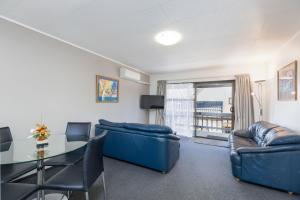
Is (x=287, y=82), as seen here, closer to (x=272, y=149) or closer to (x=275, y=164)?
(x=272, y=149)

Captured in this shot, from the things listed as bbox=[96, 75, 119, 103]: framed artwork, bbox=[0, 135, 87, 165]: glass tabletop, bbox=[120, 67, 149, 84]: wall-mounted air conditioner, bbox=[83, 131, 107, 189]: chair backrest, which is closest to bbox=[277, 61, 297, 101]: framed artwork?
bbox=[83, 131, 107, 189]: chair backrest

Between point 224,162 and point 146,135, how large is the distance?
6.34 feet

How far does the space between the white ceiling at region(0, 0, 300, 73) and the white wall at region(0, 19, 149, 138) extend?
0.91 ft

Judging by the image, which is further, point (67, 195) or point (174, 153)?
point (174, 153)

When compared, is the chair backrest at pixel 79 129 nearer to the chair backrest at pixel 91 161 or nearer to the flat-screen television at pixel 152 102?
the chair backrest at pixel 91 161

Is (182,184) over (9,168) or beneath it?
beneath

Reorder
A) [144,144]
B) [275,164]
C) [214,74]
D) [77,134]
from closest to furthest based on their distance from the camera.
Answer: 1. [275,164]
2. [77,134]
3. [144,144]
4. [214,74]

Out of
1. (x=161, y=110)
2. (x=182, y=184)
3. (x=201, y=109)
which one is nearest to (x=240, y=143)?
(x=182, y=184)

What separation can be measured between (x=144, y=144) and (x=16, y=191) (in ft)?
5.71

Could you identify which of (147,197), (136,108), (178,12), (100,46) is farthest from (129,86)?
(147,197)

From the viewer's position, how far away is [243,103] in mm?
4301

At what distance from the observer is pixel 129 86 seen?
16.2 ft

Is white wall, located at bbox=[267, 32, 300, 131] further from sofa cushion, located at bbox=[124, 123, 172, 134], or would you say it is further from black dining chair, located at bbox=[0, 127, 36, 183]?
black dining chair, located at bbox=[0, 127, 36, 183]

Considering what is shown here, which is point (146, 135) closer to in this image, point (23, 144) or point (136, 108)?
point (23, 144)
